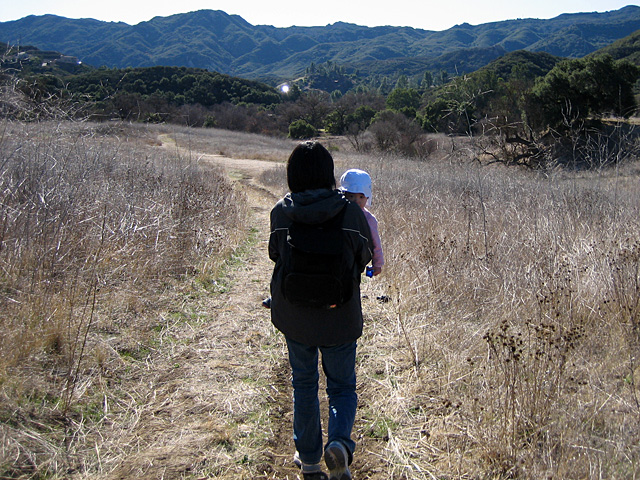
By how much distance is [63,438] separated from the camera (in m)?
2.48

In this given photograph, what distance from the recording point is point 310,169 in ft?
7.14

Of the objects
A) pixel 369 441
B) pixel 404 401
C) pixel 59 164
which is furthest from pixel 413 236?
pixel 59 164

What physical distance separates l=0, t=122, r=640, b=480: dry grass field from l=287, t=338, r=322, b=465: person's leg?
262 mm

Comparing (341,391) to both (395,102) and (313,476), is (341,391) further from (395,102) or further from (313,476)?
(395,102)

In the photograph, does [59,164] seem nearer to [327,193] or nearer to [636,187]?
[327,193]

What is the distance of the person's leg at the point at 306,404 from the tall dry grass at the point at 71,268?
1.19 meters

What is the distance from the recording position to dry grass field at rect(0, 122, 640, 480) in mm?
2404

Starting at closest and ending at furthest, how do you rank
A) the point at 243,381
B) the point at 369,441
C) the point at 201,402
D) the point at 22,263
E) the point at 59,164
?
1. the point at 369,441
2. the point at 201,402
3. the point at 243,381
4. the point at 22,263
5. the point at 59,164

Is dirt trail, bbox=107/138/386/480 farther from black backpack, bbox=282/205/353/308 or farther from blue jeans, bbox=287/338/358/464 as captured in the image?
black backpack, bbox=282/205/353/308

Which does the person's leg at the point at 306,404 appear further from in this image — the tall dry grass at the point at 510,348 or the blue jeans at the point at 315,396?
the tall dry grass at the point at 510,348

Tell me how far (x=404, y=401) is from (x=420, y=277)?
A: 2019 mm

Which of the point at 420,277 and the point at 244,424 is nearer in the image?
the point at 244,424

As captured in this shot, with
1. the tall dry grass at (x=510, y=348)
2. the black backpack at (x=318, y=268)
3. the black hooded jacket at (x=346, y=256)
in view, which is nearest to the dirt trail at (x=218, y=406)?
the tall dry grass at (x=510, y=348)

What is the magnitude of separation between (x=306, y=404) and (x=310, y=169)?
3.89 ft
